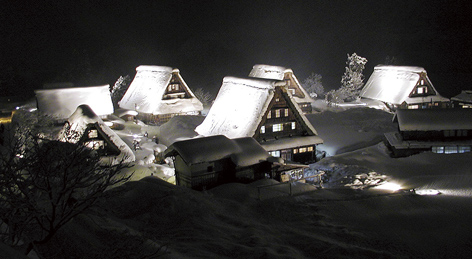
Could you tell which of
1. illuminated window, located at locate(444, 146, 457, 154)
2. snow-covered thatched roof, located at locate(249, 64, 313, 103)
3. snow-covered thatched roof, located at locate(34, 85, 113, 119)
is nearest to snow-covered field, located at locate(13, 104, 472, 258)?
illuminated window, located at locate(444, 146, 457, 154)

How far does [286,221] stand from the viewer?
14.9 metres

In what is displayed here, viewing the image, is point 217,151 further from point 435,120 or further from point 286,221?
point 435,120

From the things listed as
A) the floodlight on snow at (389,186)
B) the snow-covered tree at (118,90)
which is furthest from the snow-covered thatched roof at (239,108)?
the snow-covered tree at (118,90)

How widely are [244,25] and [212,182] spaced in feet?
271

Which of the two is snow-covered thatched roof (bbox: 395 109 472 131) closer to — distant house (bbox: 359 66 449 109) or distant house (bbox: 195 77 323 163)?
distant house (bbox: 195 77 323 163)

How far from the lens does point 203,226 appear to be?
13.7m

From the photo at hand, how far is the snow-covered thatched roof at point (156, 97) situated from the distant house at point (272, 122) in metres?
11.1

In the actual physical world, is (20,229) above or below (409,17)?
below

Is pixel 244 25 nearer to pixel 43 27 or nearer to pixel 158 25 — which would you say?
pixel 158 25

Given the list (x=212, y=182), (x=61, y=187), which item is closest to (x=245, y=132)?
(x=212, y=182)

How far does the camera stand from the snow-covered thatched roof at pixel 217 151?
19859 millimetres

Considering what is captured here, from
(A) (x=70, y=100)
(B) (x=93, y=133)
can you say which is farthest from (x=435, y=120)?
(A) (x=70, y=100)

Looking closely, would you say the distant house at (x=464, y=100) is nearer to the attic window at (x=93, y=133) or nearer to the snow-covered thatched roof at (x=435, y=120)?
the snow-covered thatched roof at (x=435, y=120)

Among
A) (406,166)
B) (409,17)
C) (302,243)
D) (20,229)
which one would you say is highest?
(409,17)
